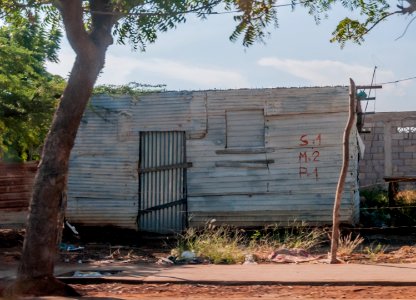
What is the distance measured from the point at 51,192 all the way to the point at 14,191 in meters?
7.82

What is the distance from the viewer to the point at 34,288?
9.02 metres

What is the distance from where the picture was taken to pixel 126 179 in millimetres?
17062

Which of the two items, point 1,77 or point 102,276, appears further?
point 1,77

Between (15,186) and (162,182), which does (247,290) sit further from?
(15,186)

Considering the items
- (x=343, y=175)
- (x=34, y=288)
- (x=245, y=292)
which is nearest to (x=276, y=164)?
(x=343, y=175)

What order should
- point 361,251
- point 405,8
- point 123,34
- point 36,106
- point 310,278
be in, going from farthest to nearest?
point 36,106 < point 361,251 < point 123,34 < point 310,278 < point 405,8

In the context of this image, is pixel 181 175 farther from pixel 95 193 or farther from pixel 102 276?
pixel 102 276

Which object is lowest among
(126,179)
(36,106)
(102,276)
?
(102,276)

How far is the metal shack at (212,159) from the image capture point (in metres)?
16.2

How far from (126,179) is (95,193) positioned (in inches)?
32.1

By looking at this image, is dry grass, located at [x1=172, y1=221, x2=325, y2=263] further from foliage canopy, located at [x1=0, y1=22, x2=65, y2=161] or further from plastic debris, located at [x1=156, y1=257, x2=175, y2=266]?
foliage canopy, located at [x1=0, y1=22, x2=65, y2=161]

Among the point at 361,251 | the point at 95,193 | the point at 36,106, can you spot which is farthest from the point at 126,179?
the point at 361,251

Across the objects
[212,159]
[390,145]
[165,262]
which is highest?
[390,145]

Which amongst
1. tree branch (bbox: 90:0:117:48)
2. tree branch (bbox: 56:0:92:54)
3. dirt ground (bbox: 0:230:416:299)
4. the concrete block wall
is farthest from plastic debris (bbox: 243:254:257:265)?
the concrete block wall
